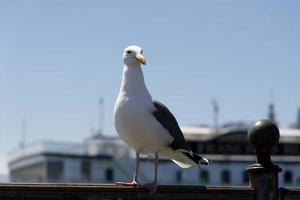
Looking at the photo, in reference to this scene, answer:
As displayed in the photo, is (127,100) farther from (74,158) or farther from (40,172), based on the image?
(40,172)

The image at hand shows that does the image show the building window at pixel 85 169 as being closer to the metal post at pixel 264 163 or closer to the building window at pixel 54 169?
the building window at pixel 54 169

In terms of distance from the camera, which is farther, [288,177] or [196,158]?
[288,177]

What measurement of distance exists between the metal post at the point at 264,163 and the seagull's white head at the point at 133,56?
1.33m

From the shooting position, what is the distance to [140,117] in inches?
325

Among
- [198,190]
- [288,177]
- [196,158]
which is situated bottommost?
[288,177]

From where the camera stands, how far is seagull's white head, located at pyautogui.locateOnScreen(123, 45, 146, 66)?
27.3ft

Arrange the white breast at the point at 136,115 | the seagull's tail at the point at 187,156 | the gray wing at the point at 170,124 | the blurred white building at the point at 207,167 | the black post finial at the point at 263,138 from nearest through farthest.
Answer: the black post finial at the point at 263,138
the white breast at the point at 136,115
the gray wing at the point at 170,124
the seagull's tail at the point at 187,156
the blurred white building at the point at 207,167

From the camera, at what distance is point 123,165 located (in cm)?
7500

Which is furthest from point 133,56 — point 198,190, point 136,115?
point 198,190

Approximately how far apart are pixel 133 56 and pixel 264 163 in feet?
5.63

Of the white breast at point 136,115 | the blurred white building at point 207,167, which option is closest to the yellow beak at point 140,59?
the white breast at point 136,115

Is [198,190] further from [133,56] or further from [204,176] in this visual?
[204,176]

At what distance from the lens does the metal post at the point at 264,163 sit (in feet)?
25.8

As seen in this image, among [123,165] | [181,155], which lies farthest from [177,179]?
[181,155]
